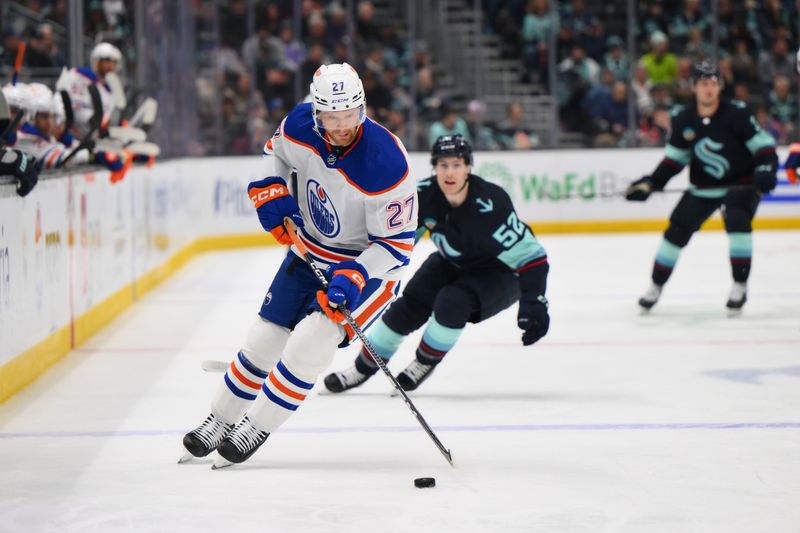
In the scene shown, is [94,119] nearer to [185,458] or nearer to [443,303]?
[443,303]

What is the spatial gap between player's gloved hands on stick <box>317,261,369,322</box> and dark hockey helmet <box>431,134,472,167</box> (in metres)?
1.02

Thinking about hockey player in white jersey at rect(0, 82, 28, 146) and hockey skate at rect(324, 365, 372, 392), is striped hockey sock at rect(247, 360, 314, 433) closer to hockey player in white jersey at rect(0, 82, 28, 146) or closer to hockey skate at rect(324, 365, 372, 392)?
hockey skate at rect(324, 365, 372, 392)

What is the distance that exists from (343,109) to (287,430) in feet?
4.08

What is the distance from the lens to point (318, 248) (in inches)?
146

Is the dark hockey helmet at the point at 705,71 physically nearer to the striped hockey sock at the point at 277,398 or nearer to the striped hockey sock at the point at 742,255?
the striped hockey sock at the point at 742,255

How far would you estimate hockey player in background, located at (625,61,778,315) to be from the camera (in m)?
6.77

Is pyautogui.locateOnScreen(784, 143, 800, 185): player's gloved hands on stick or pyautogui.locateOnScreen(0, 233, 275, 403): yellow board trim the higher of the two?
pyautogui.locateOnScreen(784, 143, 800, 185): player's gloved hands on stick

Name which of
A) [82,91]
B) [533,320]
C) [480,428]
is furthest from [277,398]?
[82,91]

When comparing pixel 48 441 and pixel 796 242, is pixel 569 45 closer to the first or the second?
pixel 796 242

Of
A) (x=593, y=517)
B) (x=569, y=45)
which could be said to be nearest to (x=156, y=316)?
(x=593, y=517)

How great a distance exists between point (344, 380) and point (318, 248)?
115 centimetres

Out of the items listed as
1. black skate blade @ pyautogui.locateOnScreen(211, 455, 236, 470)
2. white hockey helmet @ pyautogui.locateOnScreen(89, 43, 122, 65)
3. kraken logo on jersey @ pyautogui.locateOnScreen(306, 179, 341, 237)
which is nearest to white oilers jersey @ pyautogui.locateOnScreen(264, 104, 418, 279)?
kraken logo on jersey @ pyautogui.locateOnScreen(306, 179, 341, 237)

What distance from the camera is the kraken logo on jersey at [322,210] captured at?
3.58 metres

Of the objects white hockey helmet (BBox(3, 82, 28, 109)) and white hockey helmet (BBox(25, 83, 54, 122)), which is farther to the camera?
white hockey helmet (BBox(25, 83, 54, 122))
